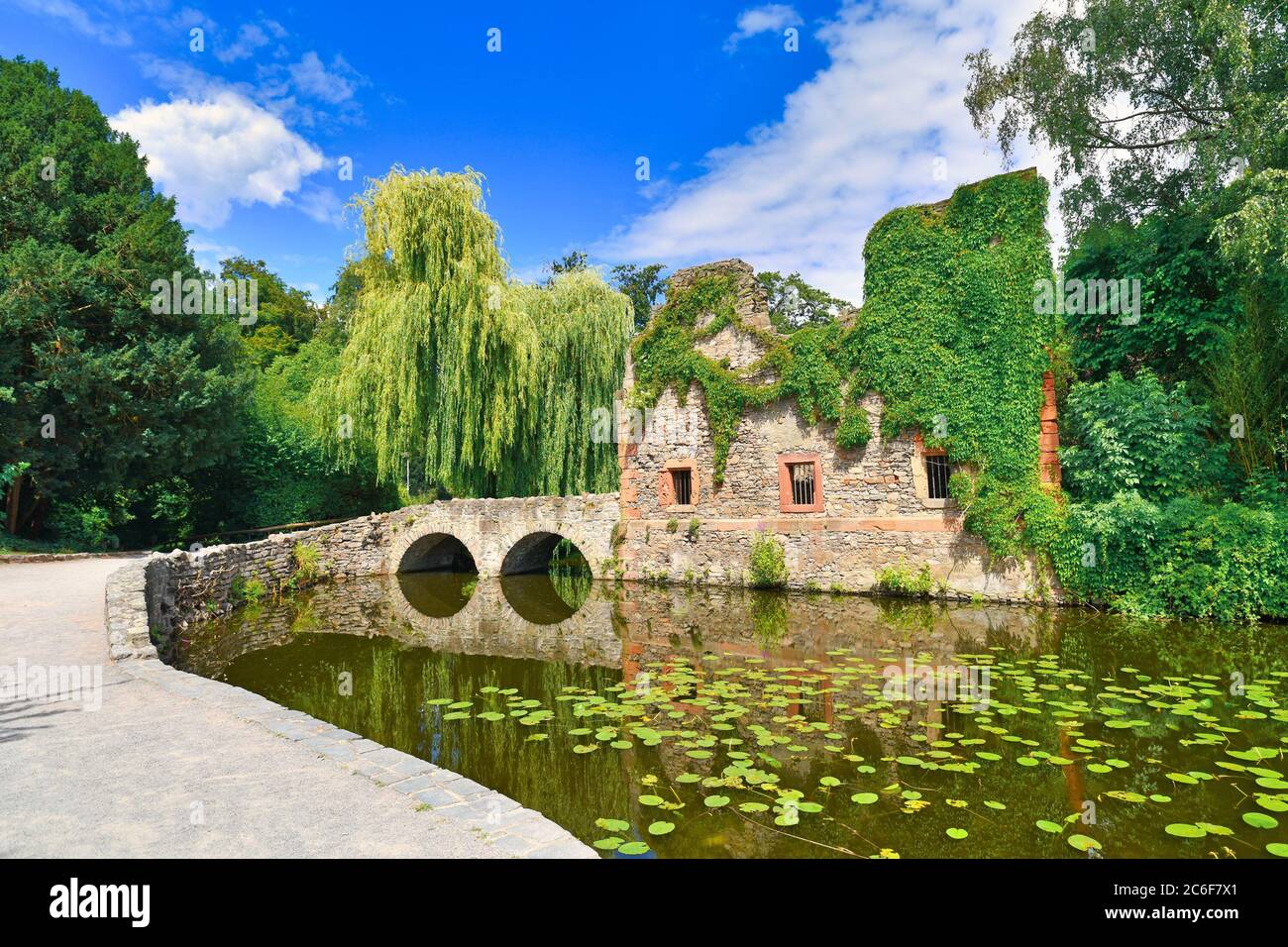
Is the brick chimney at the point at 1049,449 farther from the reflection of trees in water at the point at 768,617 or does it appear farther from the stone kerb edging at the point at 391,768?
the stone kerb edging at the point at 391,768

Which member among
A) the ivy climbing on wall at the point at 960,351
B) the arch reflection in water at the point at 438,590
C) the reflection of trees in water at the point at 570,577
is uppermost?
the ivy climbing on wall at the point at 960,351

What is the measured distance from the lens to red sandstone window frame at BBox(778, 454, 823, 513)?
13555mm

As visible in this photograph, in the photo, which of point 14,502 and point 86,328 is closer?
point 14,502

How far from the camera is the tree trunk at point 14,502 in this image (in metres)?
16.0

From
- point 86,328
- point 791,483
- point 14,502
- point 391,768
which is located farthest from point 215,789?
point 14,502

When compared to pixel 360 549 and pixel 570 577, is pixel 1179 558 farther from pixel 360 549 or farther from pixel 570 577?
pixel 360 549

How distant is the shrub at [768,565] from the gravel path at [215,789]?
10.0 meters

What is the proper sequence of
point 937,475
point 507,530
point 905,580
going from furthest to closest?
point 507,530
point 937,475
point 905,580

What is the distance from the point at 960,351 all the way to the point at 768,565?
17.6 feet

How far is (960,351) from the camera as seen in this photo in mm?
12141

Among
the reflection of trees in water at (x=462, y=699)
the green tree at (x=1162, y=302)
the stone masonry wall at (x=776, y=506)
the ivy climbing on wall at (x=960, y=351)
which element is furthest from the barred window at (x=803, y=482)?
the reflection of trees in water at (x=462, y=699)

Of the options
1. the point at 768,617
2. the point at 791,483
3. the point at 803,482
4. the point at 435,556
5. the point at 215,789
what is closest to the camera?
the point at 215,789
